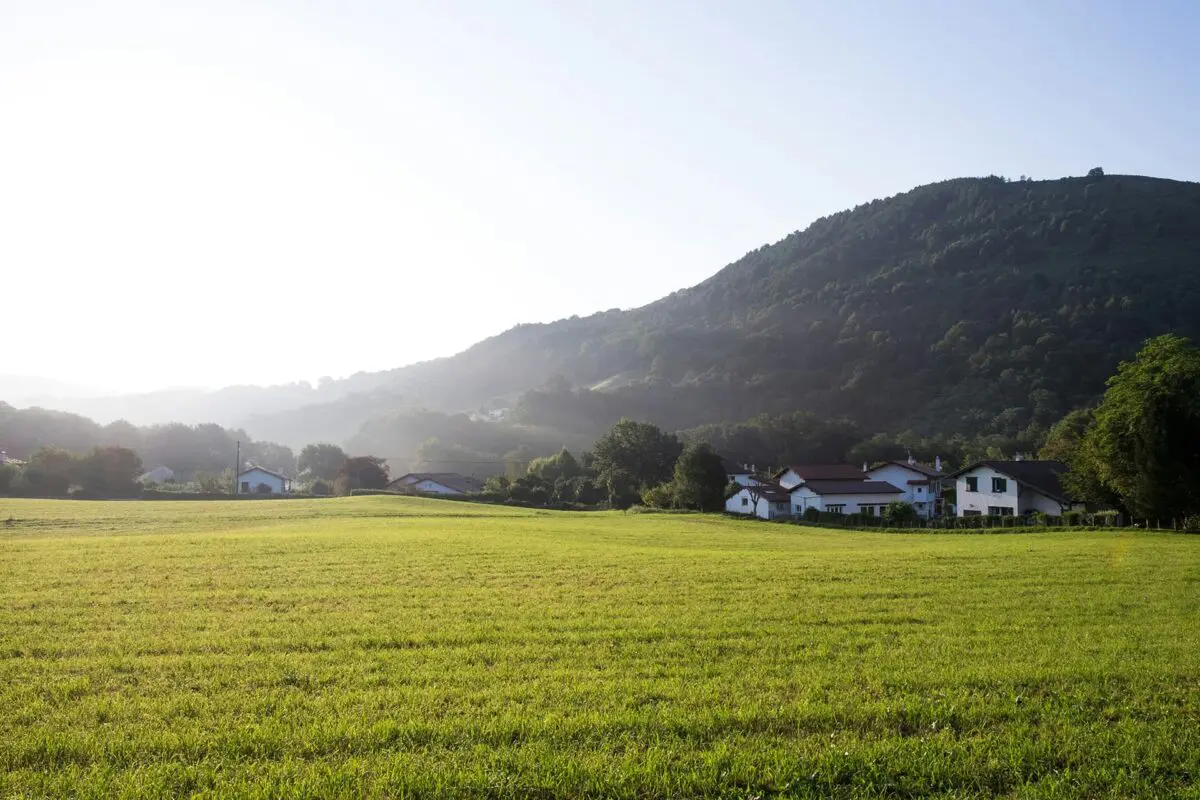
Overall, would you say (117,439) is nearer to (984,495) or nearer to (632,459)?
(632,459)

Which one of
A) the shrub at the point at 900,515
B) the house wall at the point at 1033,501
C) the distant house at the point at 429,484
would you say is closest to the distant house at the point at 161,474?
the distant house at the point at 429,484

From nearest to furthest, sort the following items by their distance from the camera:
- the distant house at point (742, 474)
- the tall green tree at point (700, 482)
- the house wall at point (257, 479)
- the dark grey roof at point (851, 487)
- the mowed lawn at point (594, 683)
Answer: the mowed lawn at point (594, 683) < the dark grey roof at point (851, 487) < the tall green tree at point (700, 482) < the distant house at point (742, 474) < the house wall at point (257, 479)

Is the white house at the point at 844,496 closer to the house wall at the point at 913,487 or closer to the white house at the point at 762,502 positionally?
the white house at the point at 762,502

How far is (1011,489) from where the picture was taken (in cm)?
6875

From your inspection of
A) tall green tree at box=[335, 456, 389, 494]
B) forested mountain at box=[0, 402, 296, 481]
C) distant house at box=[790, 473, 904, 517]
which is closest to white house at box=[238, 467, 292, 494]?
tall green tree at box=[335, 456, 389, 494]

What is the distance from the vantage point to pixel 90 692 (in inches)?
386

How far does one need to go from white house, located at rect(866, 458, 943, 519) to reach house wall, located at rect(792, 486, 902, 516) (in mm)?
5015

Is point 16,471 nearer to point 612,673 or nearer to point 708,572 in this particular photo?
point 708,572

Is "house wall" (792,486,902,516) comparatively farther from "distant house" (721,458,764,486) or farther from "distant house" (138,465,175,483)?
"distant house" (138,465,175,483)

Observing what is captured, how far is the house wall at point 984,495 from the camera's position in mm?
68531

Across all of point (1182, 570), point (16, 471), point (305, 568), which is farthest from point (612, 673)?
point (16, 471)

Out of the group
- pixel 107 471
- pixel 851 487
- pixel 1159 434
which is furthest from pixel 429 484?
pixel 1159 434

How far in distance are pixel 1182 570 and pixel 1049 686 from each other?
56.2 ft

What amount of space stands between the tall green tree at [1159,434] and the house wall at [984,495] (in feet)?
68.2
